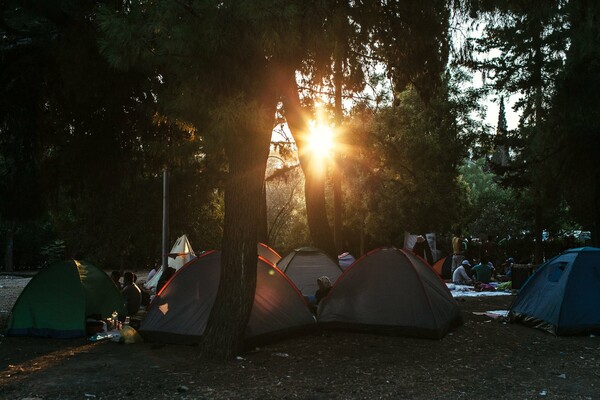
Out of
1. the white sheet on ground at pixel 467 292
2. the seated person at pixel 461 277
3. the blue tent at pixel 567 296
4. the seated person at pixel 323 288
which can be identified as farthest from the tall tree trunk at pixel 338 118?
the blue tent at pixel 567 296

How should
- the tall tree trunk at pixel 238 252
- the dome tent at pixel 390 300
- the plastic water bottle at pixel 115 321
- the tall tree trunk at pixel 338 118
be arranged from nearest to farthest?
the tall tree trunk at pixel 238 252, the tall tree trunk at pixel 338 118, the dome tent at pixel 390 300, the plastic water bottle at pixel 115 321

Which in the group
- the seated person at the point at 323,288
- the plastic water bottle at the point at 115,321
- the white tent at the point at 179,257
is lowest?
the plastic water bottle at the point at 115,321

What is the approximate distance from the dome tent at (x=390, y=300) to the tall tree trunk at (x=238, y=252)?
2537 millimetres

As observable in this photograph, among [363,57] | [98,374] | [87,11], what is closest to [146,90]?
[87,11]

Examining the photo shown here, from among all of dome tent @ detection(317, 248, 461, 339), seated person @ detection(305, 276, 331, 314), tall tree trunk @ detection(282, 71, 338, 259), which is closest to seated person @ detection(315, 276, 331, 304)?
seated person @ detection(305, 276, 331, 314)

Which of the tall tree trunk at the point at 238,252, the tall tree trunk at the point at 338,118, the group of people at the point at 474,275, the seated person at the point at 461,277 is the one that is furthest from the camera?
the seated person at the point at 461,277

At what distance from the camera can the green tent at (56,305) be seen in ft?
33.8

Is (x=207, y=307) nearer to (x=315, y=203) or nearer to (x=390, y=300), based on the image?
(x=390, y=300)

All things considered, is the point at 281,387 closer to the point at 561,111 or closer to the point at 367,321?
the point at 367,321

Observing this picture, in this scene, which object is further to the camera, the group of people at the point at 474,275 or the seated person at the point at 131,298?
the group of people at the point at 474,275

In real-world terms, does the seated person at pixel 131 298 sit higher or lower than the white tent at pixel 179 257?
lower

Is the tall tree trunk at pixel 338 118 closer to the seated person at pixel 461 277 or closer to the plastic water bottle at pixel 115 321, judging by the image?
the seated person at pixel 461 277

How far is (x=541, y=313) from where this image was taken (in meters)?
10.7

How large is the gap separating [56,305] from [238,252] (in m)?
4.23
